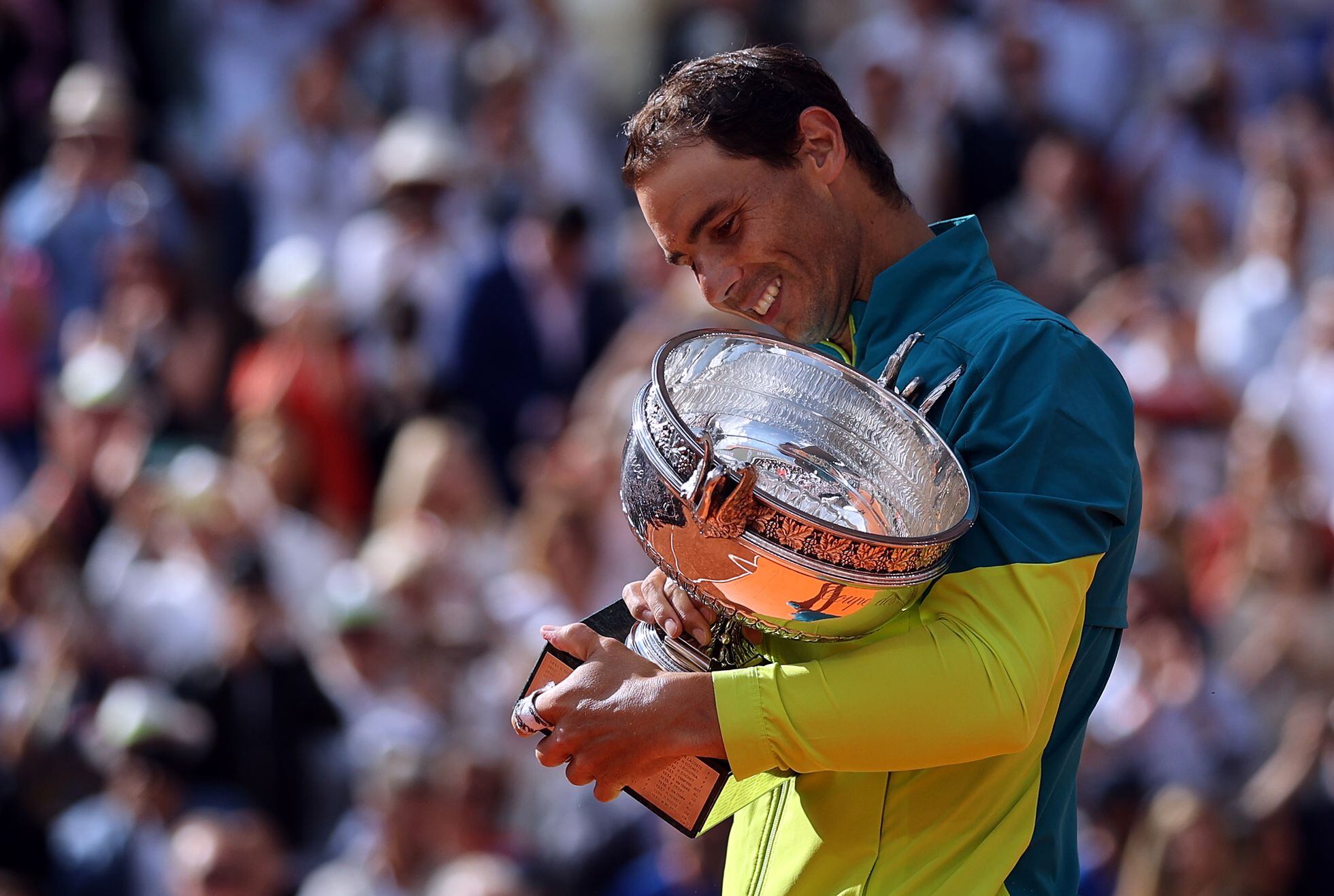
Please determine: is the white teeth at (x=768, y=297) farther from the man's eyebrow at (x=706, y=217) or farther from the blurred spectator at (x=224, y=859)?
the blurred spectator at (x=224, y=859)

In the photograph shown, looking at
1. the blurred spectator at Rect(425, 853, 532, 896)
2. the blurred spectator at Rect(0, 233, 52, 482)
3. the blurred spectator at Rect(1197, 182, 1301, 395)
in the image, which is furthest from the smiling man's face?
the blurred spectator at Rect(1197, 182, 1301, 395)

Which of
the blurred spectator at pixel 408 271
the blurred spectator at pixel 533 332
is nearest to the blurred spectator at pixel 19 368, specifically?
the blurred spectator at pixel 408 271

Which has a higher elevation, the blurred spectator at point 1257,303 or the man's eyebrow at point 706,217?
the man's eyebrow at point 706,217

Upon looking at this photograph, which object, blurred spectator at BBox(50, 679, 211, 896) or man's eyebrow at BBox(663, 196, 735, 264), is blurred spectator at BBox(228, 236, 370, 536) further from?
man's eyebrow at BBox(663, 196, 735, 264)

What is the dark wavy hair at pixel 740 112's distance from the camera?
2.11m

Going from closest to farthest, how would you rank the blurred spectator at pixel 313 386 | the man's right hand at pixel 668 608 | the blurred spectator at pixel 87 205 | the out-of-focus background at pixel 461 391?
the man's right hand at pixel 668 608, the out-of-focus background at pixel 461 391, the blurred spectator at pixel 313 386, the blurred spectator at pixel 87 205

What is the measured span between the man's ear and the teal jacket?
5.3 inches

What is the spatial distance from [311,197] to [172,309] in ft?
3.32

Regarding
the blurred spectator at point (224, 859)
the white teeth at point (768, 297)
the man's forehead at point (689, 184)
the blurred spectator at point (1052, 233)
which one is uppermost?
the man's forehead at point (689, 184)

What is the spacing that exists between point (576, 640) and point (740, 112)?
2.01 ft

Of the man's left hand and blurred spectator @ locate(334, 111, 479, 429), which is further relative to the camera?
blurred spectator @ locate(334, 111, 479, 429)

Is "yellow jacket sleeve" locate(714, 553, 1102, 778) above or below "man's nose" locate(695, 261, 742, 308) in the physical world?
below

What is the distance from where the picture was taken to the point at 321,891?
5395 mm

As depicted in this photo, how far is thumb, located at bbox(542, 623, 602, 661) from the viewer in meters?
1.98
